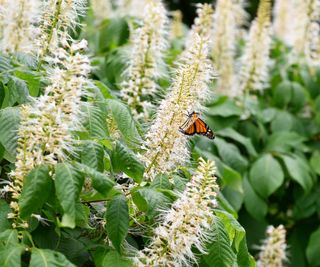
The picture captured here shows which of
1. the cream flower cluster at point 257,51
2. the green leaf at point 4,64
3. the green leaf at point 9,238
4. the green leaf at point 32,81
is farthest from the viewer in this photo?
the cream flower cluster at point 257,51

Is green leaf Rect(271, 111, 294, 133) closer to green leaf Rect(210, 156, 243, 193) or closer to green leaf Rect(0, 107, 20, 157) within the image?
green leaf Rect(210, 156, 243, 193)

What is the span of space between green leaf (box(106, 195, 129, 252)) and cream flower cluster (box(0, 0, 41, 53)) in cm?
154

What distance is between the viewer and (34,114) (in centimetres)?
284

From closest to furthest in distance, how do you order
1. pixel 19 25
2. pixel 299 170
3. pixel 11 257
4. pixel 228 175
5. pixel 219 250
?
1. pixel 11 257
2. pixel 219 250
3. pixel 19 25
4. pixel 228 175
5. pixel 299 170

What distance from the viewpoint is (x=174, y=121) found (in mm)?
3045

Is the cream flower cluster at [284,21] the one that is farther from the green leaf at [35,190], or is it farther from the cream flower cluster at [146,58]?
the green leaf at [35,190]

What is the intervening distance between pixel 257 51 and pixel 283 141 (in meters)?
0.72

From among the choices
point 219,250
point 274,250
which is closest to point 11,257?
point 219,250

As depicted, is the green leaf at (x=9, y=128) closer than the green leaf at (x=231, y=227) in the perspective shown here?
A: Yes

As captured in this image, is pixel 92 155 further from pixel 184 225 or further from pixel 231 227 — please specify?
pixel 231 227

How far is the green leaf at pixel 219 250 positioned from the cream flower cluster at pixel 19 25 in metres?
Result: 1.70

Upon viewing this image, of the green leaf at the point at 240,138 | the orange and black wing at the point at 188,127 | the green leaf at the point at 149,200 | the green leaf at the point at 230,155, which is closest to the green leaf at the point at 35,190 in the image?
the green leaf at the point at 149,200

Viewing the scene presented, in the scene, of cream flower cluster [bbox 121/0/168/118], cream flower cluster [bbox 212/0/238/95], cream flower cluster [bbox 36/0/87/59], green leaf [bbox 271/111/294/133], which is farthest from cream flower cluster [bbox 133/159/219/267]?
green leaf [bbox 271/111/294/133]

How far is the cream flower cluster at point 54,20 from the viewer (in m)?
3.38
